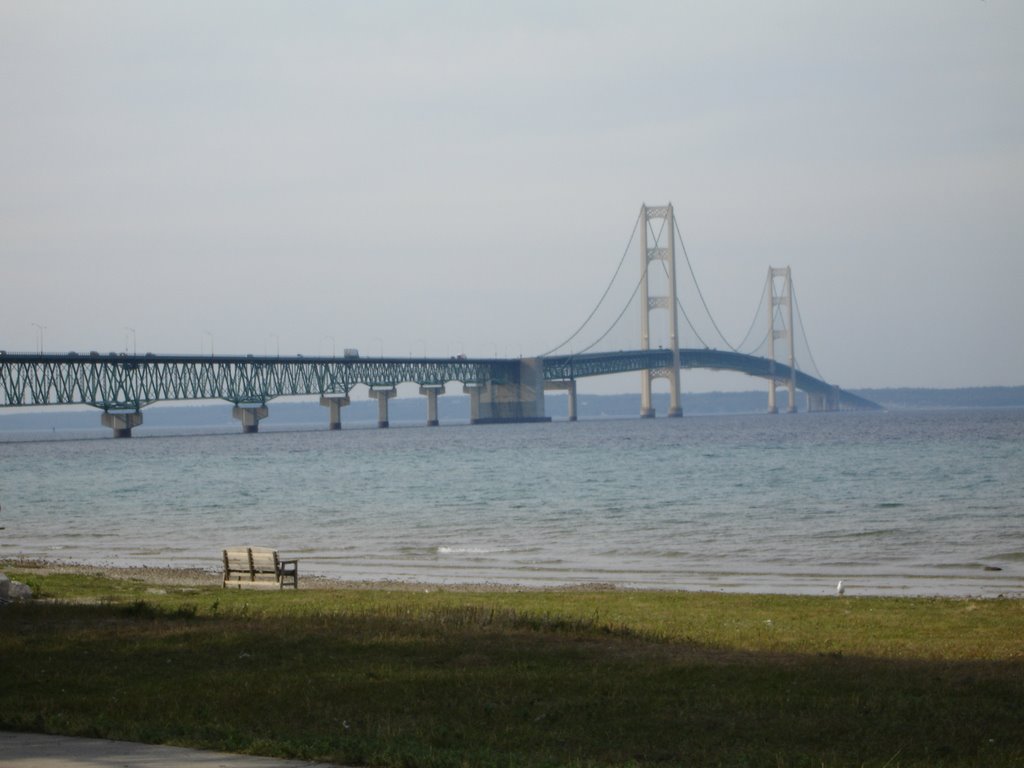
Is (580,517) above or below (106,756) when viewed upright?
below

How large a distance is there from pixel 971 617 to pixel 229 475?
49.3m

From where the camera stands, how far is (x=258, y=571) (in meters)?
19.3

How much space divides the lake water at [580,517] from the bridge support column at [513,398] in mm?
67095

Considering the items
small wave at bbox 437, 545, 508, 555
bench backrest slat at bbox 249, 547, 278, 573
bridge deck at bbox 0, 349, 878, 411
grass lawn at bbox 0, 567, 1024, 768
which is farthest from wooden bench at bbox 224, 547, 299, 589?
bridge deck at bbox 0, 349, 878, 411

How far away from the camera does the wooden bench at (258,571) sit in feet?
61.9

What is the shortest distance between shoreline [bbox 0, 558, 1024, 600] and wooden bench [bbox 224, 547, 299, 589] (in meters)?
0.32

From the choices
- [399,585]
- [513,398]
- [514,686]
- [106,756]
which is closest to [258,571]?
[399,585]

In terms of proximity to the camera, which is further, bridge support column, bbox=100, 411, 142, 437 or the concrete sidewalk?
bridge support column, bbox=100, 411, 142, 437

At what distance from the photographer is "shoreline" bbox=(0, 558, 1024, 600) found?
719 inches

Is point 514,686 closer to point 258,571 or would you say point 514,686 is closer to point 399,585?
point 258,571

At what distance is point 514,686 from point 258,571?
1143cm

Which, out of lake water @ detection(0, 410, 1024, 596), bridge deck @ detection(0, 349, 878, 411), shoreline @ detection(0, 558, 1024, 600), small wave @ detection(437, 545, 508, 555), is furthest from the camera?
bridge deck @ detection(0, 349, 878, 411)

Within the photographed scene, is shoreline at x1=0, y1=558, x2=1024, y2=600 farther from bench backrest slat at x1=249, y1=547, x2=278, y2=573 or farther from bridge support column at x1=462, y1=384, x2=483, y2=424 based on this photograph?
bridge support column at x1=462, y1=384, x2=483, y2=424

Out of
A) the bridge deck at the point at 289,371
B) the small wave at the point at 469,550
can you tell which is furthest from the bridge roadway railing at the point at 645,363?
the small wave at the point at 469,550
